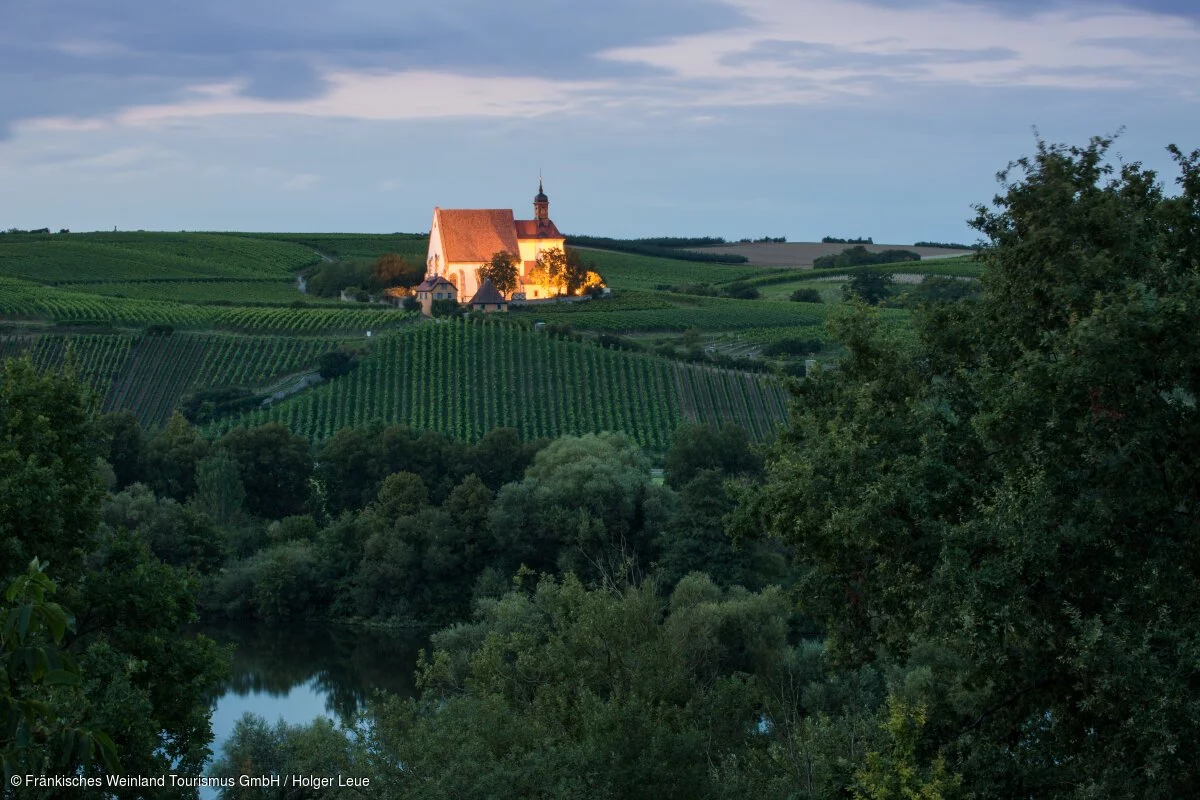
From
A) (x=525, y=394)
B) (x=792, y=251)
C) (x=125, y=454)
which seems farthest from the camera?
(x=792, y=251)

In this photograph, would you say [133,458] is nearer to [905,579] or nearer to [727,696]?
[727,696]

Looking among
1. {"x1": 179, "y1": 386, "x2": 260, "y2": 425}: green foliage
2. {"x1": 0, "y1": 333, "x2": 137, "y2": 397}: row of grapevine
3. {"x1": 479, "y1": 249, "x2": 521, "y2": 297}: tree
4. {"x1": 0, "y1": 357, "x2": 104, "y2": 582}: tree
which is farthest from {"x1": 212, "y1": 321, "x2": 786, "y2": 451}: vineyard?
{"x1": 0, "y1": 357, "x2": 104, "y2": 582}: tree

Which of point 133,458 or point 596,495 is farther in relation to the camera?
point 133,458

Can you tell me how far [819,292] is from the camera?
356ft

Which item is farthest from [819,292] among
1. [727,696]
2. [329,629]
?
Result: [727,696]

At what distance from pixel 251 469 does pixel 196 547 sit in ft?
31.0

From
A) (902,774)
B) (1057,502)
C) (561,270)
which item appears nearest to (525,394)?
(561,270)

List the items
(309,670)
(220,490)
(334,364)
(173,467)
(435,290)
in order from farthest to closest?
1. (435,290)
2. (334,364)
3. (173,467)
4. (220,490)
5. (309,670)

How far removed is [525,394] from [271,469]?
1734 centimetres

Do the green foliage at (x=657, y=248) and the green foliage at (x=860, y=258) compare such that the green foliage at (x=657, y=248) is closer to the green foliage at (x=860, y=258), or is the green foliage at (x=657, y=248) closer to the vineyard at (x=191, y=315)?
the green foliage at (x=860, y=258)

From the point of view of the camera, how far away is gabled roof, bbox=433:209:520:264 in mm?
112000

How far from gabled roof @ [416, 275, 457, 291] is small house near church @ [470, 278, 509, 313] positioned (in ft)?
18.9

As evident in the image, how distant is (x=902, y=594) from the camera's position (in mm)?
14719

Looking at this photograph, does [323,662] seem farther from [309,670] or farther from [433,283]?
[433,283]
